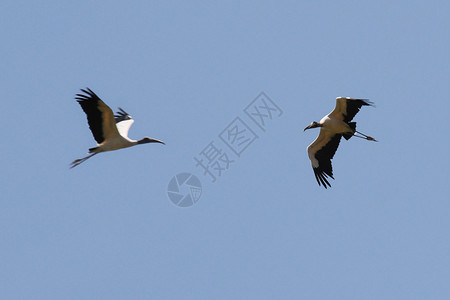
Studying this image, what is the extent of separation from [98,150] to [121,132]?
72.6 inches

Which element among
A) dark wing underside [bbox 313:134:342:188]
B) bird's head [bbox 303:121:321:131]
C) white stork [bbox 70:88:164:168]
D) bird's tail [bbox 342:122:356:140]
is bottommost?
white stork [bbox 70:88:164:168]

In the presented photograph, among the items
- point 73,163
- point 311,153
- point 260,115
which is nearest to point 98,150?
point 73,163

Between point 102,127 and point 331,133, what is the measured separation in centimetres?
790

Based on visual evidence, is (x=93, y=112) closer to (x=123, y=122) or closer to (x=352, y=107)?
(x=123, y=122)

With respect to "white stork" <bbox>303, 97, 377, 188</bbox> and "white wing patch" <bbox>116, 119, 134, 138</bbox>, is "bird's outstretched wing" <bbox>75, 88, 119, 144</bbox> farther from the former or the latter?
"white stork" <bbox>303, 97, 377, 188</bbox>

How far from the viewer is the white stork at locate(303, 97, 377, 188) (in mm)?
23391

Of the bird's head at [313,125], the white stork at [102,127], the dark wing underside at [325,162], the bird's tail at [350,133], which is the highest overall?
the bird's head at [313,125]

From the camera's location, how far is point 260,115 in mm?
25000

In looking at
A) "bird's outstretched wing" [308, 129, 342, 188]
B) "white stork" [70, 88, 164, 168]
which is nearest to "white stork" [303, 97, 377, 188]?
"bird's outstretched wing" [308, 129, 342, 188]

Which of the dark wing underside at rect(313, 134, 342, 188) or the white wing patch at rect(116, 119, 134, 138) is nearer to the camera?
the white wing patch at rect(116, 119, 134, 138)

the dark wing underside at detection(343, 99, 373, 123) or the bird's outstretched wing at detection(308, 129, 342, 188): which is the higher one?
the dark wing underside at detection(343, 99, 373, 123)

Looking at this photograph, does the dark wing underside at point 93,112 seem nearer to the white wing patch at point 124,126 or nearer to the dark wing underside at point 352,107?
the white wing patch at point 124,126

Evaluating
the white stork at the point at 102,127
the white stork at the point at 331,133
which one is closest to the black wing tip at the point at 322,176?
the white stork at the point at 331,133

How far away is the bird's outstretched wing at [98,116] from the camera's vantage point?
20.9 meters
